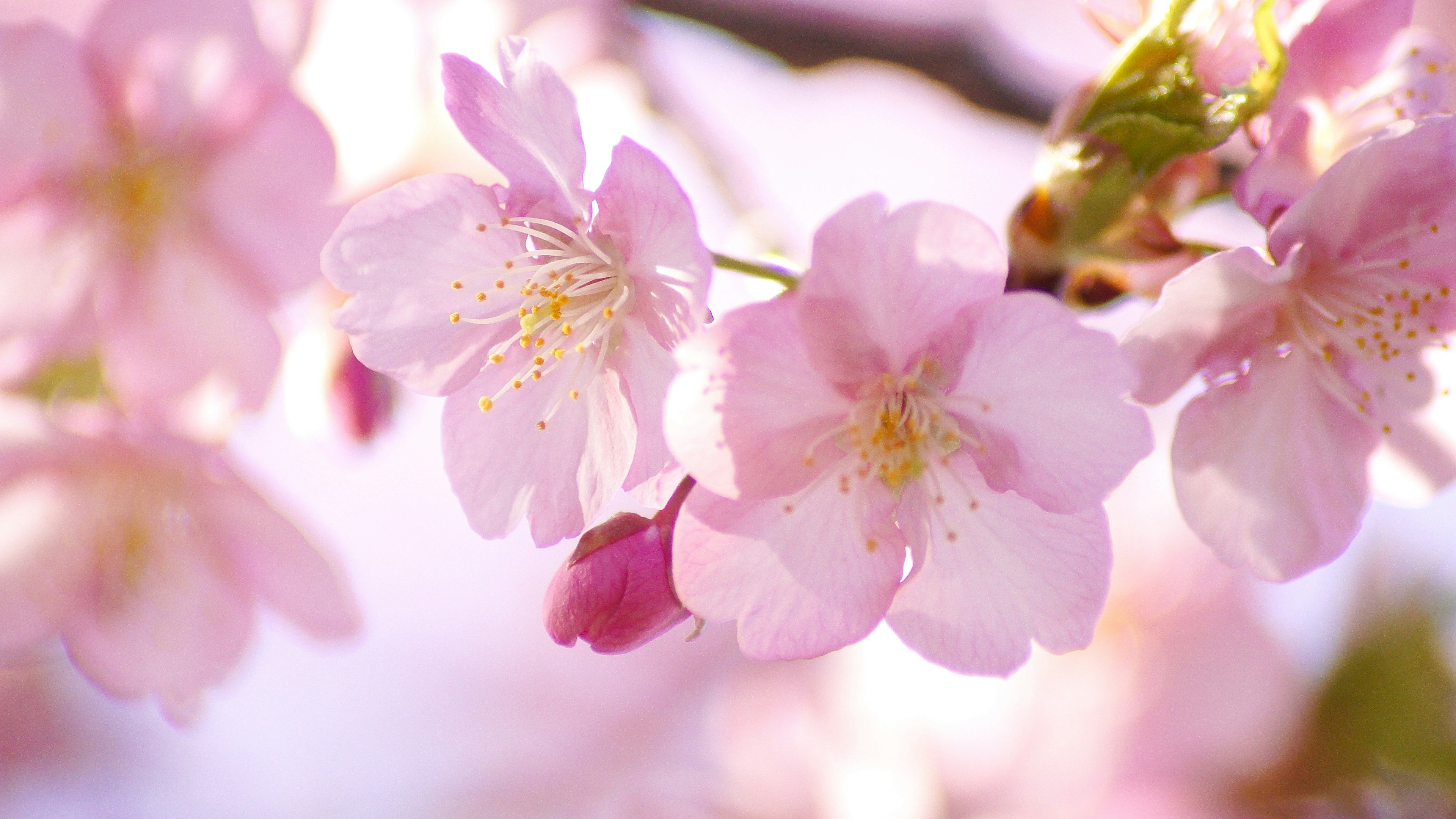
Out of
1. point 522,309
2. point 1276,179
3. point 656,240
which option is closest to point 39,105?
point 522,309

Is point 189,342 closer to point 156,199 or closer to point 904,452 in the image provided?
point 156,199

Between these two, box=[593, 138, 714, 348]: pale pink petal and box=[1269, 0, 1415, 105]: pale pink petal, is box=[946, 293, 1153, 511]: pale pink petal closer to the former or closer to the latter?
box=[593, 138, 714, 348]: pale pink petal

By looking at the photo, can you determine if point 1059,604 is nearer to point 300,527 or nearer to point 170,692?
point 300,527

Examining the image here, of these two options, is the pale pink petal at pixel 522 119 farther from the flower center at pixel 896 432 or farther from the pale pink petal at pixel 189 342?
the pale pink petal at pixel 189 342

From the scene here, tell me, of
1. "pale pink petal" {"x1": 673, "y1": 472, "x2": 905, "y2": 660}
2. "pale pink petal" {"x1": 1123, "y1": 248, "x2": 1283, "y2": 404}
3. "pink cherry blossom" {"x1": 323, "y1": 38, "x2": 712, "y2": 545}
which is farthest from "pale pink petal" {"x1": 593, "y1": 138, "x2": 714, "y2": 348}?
"pale pink petal" {"x1": 1123, "y1": 248, "x2": 1283, "y2": 404}

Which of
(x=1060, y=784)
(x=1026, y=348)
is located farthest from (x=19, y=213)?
(x=1060, y=784)

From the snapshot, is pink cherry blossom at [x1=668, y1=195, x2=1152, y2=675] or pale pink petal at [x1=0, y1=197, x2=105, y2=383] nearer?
pink cherry blossom at [x1=668, y1=195, x2=1152, y2=675]
